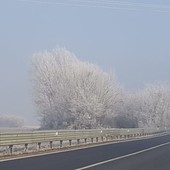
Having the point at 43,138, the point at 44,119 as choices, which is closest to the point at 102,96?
the point at 44,119

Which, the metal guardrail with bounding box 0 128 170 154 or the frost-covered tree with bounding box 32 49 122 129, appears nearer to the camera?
the metal guardrail with bounding box 0 128 170 154

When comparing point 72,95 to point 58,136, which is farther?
point 72,95

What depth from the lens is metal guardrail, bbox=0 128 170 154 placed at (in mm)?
25609

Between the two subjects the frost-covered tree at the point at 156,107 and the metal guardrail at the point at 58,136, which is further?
the frost-covered tree at the point at 156,107

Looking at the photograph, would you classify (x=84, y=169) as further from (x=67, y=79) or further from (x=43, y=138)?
(x=67, y=79)

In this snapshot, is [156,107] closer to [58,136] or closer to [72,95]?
[72,95]

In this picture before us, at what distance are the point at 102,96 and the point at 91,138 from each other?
Answer: 31.8 meters

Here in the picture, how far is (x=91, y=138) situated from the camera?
4022 cm

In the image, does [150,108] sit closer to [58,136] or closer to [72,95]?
[72,95]

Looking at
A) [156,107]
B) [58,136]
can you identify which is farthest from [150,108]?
[58,136]

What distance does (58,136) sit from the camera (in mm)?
32625

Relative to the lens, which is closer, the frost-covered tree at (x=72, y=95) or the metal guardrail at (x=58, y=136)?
the metal guardrail at (x=58, y=136)

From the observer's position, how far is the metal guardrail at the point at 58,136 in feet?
84.0

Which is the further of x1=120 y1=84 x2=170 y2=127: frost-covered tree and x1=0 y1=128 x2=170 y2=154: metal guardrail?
x1=120 y1=84 x2=170 y2=127: frost-covered tree
